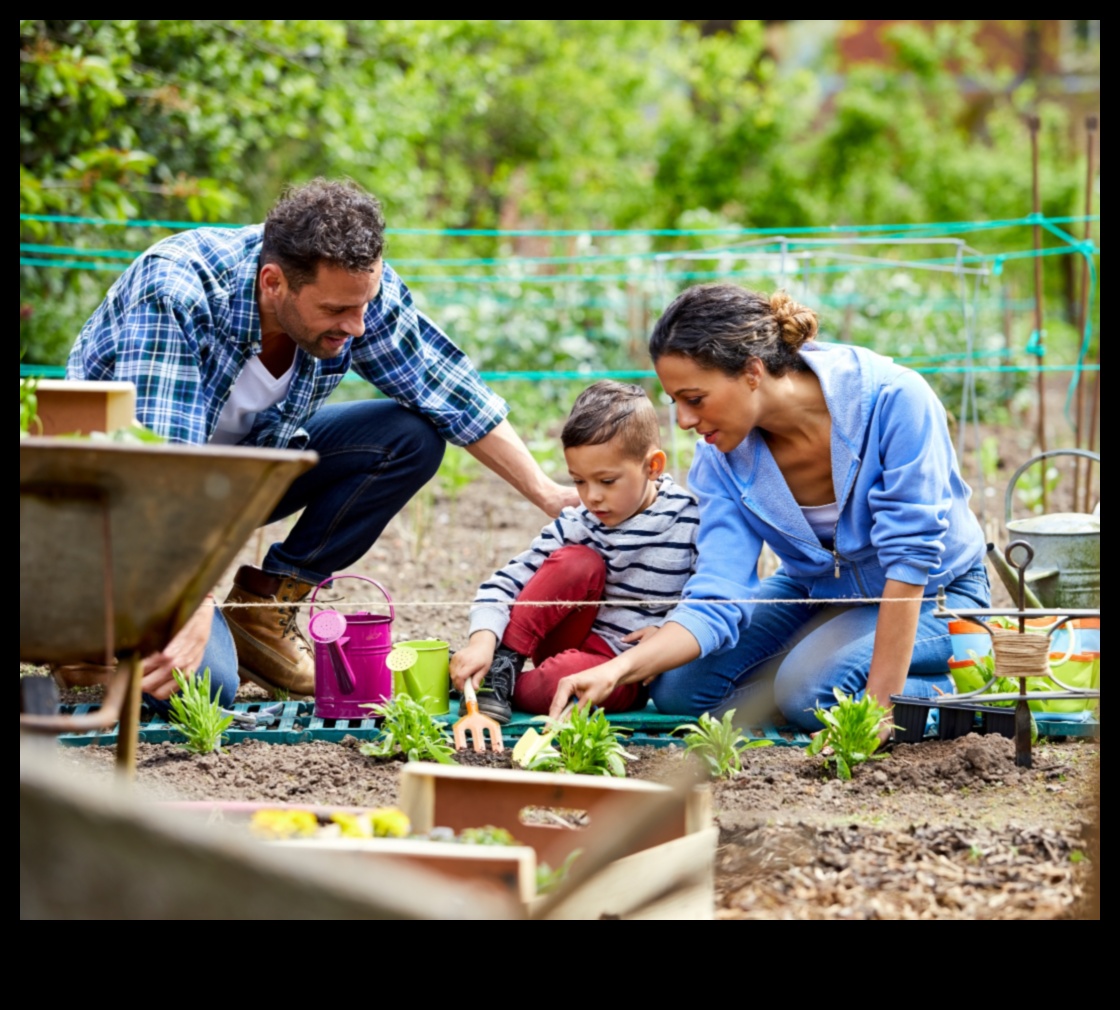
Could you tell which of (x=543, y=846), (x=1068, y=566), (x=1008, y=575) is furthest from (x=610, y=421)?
(x=1068, y=566)

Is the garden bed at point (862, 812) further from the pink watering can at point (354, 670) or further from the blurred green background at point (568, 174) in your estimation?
the blurred green background at point (568, 174)

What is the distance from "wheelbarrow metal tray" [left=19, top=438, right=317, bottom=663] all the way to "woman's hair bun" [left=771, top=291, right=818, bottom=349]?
164cm

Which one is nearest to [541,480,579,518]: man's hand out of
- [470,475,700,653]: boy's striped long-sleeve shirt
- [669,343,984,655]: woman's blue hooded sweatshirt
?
[470,475,700,653]: boy's striped long-sleeve shirt

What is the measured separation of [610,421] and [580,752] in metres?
0.93

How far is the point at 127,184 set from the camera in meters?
7.60

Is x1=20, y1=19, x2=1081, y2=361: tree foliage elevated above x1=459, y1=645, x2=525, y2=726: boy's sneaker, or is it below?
above

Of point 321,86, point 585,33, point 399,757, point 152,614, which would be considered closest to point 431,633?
point 399,757

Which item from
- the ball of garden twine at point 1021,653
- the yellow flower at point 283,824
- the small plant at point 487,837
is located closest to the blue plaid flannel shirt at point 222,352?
the yellow flower at point 283,824

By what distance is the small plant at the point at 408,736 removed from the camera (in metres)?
3.05

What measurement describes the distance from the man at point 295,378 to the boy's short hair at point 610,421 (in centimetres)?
42

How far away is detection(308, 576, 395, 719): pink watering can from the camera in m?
3.48

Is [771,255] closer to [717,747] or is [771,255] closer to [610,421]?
[610,421]

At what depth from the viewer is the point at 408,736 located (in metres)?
3.07

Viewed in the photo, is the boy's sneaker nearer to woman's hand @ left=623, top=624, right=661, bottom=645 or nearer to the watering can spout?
woman's hand @ left=623, top=624, right=661, bottom=645
